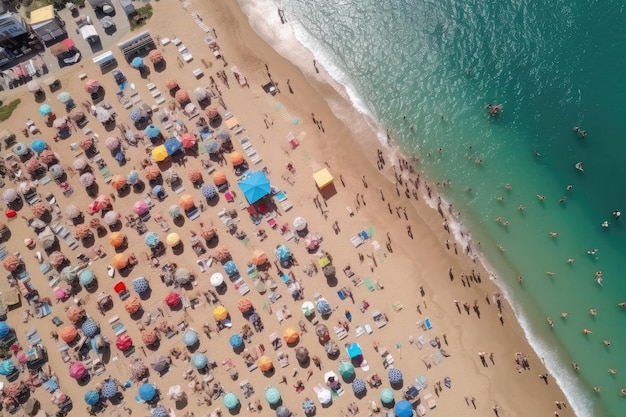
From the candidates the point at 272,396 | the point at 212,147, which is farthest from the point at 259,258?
the point at 212,147

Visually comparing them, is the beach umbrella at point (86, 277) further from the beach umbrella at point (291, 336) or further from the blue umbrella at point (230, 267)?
the beach umbrella at point (291, 336)

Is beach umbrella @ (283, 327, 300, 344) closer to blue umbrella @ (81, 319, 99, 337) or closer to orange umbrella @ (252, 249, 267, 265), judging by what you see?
orange umbrella @ (252, 249, 267, 265)

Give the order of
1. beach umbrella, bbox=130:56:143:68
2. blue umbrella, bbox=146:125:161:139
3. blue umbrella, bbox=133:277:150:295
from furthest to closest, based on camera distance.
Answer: beach umbrella, bbox=130:56:143:68 → blue umbrella, bbox=146:125:161:139 → blue umbrella, bbox=133:277:150:295

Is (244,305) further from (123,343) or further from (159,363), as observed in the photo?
(123,343)

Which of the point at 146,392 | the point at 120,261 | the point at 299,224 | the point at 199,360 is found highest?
the point at 299,224

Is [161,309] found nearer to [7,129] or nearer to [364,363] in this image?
[364,363]

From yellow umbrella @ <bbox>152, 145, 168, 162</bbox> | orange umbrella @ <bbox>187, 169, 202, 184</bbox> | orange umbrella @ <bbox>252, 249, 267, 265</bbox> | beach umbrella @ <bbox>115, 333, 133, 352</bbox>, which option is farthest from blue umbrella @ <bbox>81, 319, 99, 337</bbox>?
yellow umbrella @ <bbox>152, 145, 168, 162</bbox>

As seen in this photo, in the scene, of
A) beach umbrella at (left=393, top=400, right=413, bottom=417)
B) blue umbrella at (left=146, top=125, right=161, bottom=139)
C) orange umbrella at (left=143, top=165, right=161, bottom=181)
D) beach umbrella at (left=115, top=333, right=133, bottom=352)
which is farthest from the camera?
blue umbrella at (left=146, top=125, right=161, bottom=139)
